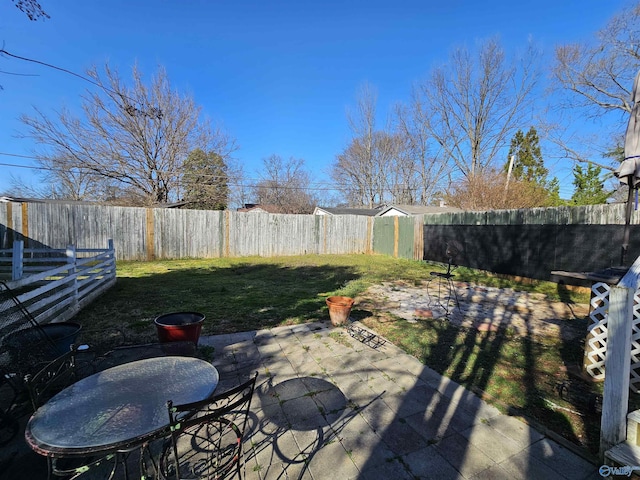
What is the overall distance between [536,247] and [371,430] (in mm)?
7212

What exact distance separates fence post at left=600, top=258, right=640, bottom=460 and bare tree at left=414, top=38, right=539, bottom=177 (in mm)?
17345

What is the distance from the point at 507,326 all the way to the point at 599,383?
1.53 meters

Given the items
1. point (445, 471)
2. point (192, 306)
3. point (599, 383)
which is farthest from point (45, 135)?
point (599, 383)

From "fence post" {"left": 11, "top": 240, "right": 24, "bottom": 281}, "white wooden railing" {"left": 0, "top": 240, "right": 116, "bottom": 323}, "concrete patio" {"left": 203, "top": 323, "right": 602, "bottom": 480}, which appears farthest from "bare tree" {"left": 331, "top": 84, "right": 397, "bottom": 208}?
"concrete patio" {"left": 203, "top": 323, "right": 602, "bottom": 480}

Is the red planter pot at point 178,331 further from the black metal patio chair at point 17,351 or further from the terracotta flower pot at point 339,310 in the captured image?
the terracotta flower pot at point 339,310

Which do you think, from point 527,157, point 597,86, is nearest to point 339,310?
point 597,86

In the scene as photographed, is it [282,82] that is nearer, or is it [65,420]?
[65,420]

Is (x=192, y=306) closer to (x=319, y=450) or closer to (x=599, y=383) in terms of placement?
(x=319, y=450)

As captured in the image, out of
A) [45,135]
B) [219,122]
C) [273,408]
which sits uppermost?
[219,122]

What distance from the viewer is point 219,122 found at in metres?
16.3

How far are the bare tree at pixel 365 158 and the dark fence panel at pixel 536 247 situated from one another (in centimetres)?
1399

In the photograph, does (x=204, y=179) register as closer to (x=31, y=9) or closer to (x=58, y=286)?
(x=58, y=286)

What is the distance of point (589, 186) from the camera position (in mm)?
13695

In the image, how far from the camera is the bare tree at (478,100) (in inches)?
632
